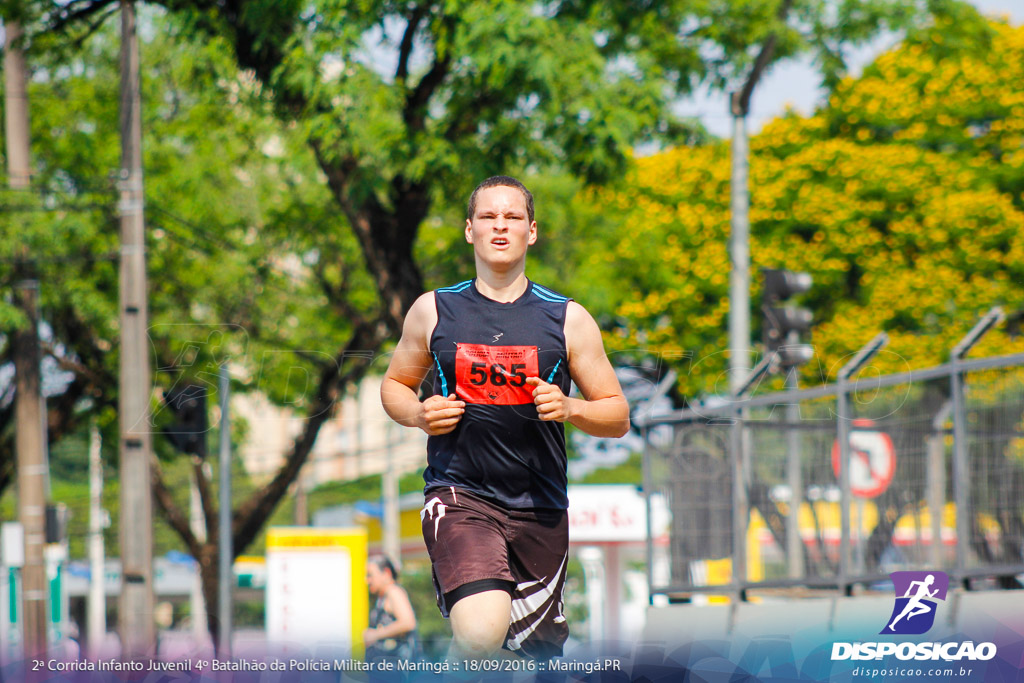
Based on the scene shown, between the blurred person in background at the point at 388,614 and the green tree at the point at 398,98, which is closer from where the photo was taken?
the blurred person in background at the point at 388,614

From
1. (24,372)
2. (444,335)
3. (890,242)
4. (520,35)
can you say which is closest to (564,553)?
(444,335)

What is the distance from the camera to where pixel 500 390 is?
12.5ft

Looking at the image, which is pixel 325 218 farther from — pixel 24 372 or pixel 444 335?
pixel 444 335

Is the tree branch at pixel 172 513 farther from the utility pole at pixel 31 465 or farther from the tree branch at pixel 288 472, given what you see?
the utility pole at pixel 31 465

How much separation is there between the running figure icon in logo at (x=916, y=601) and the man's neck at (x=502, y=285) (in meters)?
1.92

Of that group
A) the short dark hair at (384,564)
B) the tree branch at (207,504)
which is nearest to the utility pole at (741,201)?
the short dark hair at (384,564)

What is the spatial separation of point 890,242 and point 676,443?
19680 mm

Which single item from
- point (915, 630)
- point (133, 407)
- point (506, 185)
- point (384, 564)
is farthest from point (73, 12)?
point (915, 630)

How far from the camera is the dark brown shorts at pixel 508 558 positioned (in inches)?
149

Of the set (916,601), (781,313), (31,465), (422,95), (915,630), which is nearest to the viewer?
(915,630)

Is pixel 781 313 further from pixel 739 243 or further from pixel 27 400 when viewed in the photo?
pixel 27 400

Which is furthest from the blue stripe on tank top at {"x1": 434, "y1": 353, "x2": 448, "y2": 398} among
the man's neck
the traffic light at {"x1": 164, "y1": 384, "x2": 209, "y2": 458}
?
the traffic light at {"x1": 164, "y1": 384, "x2": 209, "y2": 458}

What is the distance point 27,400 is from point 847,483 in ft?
46.9

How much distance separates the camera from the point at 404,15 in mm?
11609
